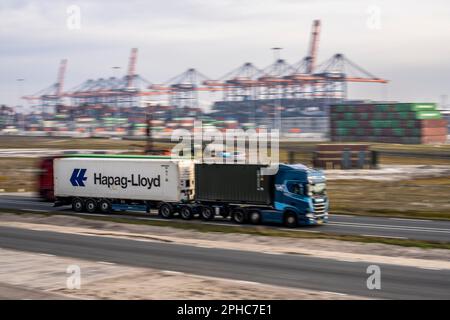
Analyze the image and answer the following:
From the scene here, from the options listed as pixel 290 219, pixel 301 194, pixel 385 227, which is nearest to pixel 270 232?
pixel 290 219

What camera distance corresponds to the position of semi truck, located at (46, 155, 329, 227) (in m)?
35.0

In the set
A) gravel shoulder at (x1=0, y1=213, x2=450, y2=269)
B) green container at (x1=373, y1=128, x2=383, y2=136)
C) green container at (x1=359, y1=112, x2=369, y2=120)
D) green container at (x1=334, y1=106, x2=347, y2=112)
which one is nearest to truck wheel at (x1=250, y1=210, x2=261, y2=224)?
gravel shoulder at (x1=0, y1=213, x2=450, y2=269)

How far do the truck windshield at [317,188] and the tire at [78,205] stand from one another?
16735mm

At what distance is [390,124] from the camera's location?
173750mm

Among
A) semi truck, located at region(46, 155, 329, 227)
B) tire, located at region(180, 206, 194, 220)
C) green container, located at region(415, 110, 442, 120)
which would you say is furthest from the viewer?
green container, located at region(415, 110, 442, 120)

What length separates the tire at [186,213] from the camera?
38.0 metres

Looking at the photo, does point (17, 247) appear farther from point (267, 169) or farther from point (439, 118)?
point (439, 118)

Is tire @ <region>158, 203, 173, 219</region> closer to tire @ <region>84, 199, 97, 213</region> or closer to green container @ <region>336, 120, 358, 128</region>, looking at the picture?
tire @ <region>84, 199, 97, 213</region>

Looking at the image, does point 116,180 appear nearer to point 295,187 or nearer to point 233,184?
point 233,184

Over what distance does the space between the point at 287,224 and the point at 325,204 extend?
2696mm

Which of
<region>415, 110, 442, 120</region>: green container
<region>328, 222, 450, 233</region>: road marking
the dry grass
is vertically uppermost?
<region>415, 110, 442, 120</region>: green container

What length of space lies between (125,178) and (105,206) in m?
2.72

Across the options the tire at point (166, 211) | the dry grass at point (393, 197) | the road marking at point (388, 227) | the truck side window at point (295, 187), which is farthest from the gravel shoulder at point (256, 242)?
the dry grass at point (393, 197)
